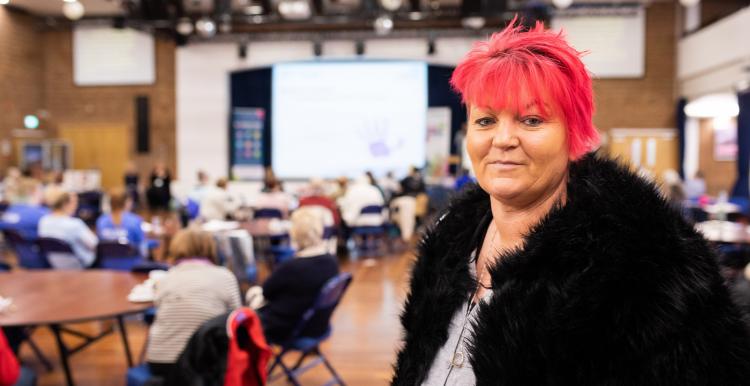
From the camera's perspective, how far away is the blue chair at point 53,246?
518 cm

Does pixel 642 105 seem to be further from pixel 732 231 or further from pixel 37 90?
pixel 37 90

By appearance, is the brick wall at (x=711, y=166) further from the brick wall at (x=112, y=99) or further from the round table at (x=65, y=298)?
the round table at (x=65, y=298)

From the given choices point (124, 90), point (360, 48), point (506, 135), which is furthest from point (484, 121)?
point (124, 90)

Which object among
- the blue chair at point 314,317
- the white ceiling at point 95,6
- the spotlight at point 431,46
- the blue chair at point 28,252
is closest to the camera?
the blue chair at point 314,317

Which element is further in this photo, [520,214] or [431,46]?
[431,46]

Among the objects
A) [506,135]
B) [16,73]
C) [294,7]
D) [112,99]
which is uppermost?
[294,7]

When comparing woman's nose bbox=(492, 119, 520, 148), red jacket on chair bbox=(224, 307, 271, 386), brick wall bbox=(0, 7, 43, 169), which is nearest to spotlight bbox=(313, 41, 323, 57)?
brick wall bbox=(0, 7, 43, 169)

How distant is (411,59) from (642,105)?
551 cm

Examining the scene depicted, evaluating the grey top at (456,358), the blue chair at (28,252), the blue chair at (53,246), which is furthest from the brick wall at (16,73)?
the grey top at (456,358)

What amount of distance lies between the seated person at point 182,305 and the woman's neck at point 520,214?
236 centimetres

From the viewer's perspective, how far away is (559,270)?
0.88m

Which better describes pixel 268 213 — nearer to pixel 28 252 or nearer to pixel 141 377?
pixel 28 252

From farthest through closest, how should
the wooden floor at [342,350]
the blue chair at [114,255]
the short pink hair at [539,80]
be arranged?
1. the blue chair at [114,255]
2. the wooden floor at [342,350]
3. the short pink hair at [539,80]

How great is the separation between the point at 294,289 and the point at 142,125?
1413 cm
